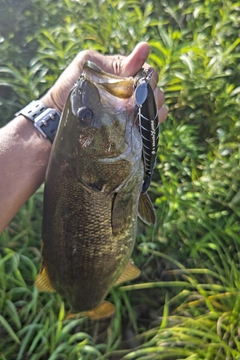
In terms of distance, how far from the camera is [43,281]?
1476mm

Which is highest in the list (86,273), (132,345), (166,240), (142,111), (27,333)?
(142,111)

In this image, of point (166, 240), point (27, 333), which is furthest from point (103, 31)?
A: point (27, 333)

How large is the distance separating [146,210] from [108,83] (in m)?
0.53

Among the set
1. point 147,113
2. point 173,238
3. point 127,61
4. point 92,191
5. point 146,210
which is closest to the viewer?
point 147,113

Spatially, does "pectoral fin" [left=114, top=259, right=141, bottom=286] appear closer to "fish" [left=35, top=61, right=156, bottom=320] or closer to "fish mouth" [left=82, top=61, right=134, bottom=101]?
"fish" [left=35, top=61, right=156, bottom=320]

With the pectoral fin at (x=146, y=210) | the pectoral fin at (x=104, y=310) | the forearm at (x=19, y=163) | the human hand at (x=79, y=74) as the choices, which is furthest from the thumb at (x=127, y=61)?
the pectoral fin at (x=104, y=310)

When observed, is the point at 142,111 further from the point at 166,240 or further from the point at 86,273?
the point at 166,240

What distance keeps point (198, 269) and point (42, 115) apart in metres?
1.22

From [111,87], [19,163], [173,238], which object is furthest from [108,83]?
[173,238]

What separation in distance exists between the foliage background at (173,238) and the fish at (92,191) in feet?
2.06

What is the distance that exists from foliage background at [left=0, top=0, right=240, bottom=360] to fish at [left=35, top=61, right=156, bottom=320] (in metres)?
0.63

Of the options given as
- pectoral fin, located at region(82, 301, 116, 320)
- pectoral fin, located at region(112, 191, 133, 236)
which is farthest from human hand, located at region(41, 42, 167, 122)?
pectoral fin, located at region(82, 301, 116, 320)

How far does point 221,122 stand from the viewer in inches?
98.7

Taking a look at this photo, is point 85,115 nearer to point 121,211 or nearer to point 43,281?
point 121,211
